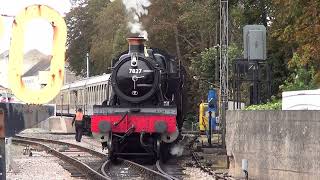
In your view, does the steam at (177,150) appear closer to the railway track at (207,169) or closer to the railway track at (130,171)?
the railway track at (207,169)

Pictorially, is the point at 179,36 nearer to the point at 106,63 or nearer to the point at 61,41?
the point at 106,63

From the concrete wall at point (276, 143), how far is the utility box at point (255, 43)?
4.42 m

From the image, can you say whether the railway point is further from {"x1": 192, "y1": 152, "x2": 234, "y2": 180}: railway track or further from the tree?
the tree

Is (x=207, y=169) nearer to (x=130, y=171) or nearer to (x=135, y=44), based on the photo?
(x=130, y=171)

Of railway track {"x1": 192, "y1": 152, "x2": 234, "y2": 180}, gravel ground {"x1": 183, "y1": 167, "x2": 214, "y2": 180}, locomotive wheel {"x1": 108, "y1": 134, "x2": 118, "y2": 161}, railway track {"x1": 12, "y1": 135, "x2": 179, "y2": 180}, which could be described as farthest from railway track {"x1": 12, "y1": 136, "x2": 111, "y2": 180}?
railway track {"x1": 192, "y1": 152, "x2": 234, "y2": 180}

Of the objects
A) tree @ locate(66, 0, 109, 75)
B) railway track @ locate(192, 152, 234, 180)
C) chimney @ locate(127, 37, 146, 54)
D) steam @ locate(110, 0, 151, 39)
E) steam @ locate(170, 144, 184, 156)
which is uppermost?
tree @ locate(66, 0, 109, 75)

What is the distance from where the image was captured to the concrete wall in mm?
10617

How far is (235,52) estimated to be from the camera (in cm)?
3653

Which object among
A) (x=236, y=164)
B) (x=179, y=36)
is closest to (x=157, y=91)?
(x=236, y=164)

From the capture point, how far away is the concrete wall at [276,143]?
34.8ft

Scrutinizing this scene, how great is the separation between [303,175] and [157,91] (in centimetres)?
744

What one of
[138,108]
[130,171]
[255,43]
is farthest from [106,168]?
[255,43]

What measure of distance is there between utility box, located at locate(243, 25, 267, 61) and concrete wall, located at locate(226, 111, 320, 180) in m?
4.42

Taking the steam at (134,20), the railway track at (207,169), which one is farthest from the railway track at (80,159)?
the steam at (134,20)
